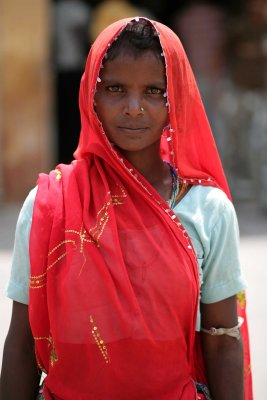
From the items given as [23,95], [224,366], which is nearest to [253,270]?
[23,95]

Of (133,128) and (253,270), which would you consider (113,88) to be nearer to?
(133,128)

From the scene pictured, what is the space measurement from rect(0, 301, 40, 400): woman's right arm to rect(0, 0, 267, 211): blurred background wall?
5.41 m

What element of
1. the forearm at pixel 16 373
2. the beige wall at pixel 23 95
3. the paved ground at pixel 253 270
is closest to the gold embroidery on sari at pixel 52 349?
the forearm at pixel 16 373

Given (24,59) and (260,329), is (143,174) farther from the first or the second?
(24,59)

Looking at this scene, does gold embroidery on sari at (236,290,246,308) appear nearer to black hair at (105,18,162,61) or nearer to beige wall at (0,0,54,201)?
black hair at (105,18,162,61)

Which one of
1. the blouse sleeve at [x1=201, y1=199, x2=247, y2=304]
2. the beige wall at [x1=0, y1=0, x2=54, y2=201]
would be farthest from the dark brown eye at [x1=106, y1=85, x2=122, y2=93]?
the beige wall at [x1=0, y1=0, x2=54, y2=201]

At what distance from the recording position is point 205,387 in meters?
2.32

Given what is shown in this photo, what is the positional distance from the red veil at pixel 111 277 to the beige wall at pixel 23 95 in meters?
5.33

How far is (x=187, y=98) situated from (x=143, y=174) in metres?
0.25

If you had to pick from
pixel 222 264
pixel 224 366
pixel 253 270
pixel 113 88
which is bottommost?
pixel 253 270

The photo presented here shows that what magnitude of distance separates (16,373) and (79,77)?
21.0 ft

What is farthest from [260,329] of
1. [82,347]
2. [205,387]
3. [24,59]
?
[24,59]

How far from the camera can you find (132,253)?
7.08 feet

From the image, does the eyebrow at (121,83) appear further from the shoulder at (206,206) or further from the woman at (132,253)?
the shoulder at (206,206)
